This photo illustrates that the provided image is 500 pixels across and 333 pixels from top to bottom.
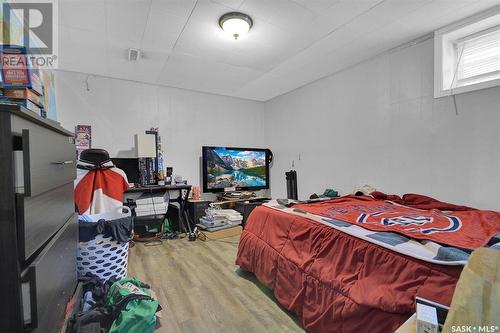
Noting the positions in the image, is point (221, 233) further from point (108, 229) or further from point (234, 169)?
point (108, 229)

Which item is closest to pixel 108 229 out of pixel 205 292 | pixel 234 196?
pixel 205 292

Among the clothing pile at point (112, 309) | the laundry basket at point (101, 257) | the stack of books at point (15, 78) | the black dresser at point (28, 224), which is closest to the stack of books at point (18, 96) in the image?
the stack of books at point (15, 78)

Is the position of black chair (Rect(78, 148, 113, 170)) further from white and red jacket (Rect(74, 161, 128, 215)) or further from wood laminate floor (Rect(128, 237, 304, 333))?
wood laminate floor (Rect(128, 237, 304, 333))

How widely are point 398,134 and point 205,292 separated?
2.58 meters

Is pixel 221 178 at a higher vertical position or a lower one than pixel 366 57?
lower

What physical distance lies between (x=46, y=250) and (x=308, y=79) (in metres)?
3.69

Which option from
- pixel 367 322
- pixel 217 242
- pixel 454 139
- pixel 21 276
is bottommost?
pixel 217 242

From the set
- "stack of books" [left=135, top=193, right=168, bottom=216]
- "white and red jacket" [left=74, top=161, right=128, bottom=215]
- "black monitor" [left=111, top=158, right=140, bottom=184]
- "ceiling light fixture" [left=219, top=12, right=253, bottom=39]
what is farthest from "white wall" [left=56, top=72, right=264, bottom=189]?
"ceiling light fixture" [left=219, top=12, right=253, bottom=39]

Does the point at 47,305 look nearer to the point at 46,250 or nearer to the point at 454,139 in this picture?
the point at 46,250

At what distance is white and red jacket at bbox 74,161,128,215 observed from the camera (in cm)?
224

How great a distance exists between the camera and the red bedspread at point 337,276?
1.04 meters

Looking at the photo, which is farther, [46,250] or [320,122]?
[320,122]

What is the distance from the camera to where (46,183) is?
838 mm

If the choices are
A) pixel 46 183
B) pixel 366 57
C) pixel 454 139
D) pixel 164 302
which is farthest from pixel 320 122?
pixel 46 183
